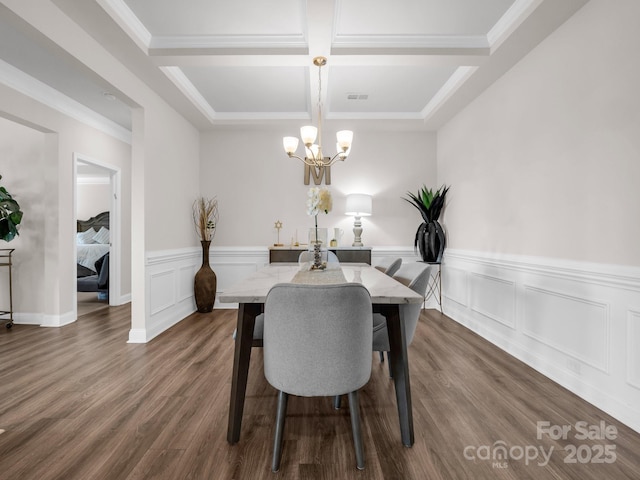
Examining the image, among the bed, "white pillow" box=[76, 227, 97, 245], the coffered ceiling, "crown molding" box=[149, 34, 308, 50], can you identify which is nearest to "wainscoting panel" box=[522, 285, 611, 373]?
the coffered ceiling

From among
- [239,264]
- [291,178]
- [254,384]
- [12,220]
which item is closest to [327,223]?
[291,178]

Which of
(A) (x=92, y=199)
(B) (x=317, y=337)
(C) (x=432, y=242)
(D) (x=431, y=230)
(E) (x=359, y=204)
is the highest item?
(A) (x=92, y=199)

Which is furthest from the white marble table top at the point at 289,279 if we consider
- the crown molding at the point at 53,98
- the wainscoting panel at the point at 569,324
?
the crown molding at the point at 53,98

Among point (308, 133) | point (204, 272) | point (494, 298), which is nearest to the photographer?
point (308, 133)

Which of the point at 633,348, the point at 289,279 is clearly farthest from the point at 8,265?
the point at 633,348

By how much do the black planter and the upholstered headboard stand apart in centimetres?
664

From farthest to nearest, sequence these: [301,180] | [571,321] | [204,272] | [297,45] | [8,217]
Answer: [301,180]
[204,272]
[8,217]
[297,45]
[571,321]

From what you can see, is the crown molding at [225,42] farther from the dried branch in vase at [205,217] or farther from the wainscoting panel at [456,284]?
the wainscoting panel at [456,284]

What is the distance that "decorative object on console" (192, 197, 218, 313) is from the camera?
4.54 metres

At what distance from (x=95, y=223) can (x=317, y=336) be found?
25.7 feet

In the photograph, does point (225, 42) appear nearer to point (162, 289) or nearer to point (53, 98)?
point (53, 98)

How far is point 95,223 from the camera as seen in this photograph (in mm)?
7465

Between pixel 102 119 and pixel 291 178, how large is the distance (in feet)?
8.45

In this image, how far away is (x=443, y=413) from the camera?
198 cm
